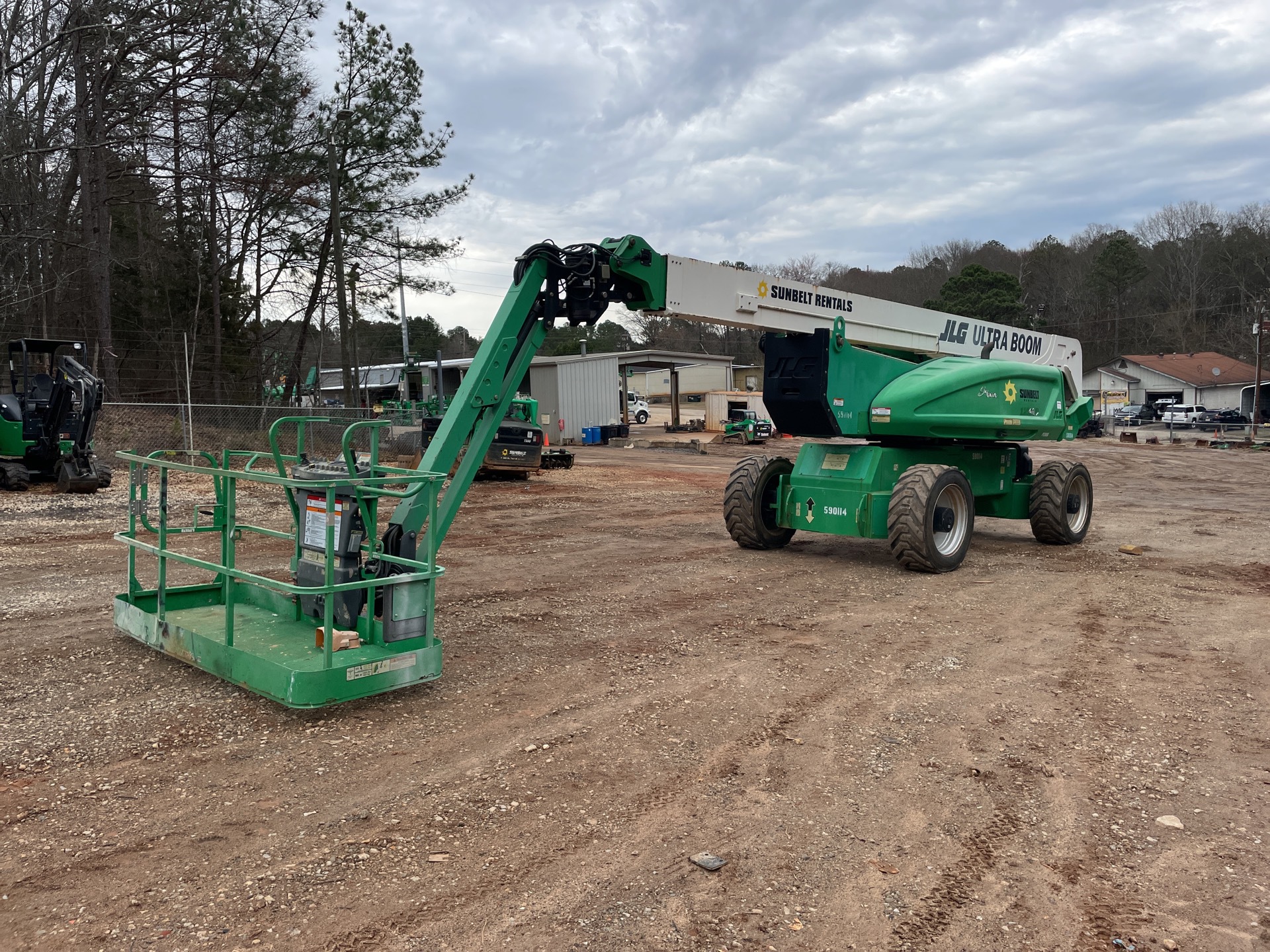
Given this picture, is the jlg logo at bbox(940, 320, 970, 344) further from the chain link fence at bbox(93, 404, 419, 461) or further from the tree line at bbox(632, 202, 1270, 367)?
the tree line at bbox(632, 202, 1270, 367)

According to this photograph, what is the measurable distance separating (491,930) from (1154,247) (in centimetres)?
8594

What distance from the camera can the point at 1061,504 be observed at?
1130 cm

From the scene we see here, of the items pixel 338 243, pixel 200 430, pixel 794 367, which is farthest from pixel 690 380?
pixel 794 367

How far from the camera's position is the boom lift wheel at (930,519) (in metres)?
9.27

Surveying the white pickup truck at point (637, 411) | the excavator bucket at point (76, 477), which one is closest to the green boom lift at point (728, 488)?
the excavator bucket at point (76, 477)

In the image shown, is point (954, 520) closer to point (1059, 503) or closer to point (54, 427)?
point (1059, 503)

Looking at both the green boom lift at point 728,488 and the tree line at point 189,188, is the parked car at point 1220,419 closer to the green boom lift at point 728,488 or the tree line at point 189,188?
the tree line at point 189,188

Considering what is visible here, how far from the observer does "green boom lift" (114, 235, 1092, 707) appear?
5434mm

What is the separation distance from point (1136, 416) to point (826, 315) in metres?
53.3

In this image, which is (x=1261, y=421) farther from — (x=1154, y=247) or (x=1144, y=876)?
(x=1144, y=876)

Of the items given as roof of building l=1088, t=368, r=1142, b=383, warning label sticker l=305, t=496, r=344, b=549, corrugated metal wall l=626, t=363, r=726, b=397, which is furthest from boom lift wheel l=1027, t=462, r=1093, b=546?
roof of building l=1088, t=368, r=1142, b=383

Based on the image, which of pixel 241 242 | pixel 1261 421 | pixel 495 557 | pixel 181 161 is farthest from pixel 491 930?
pixel 1261 421

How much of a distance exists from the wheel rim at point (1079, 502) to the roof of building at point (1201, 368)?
57237 millimetres

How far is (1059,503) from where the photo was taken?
1130 cm
